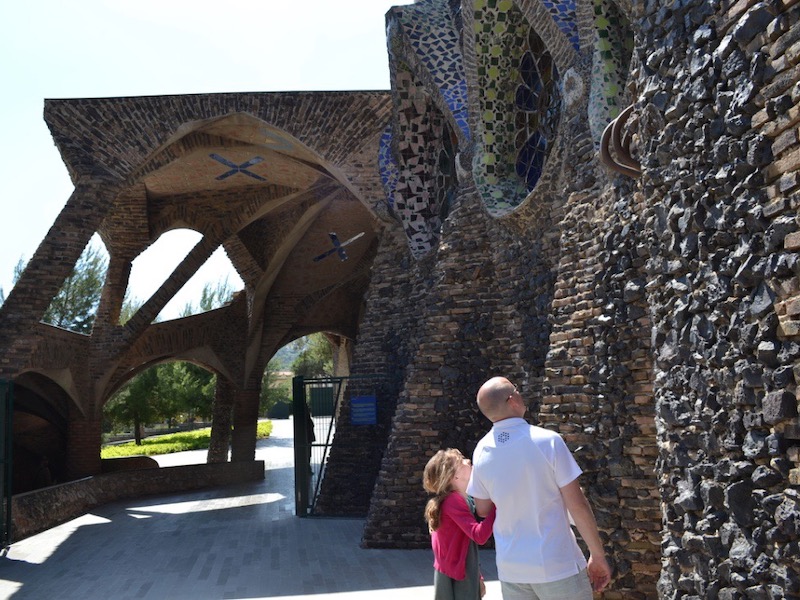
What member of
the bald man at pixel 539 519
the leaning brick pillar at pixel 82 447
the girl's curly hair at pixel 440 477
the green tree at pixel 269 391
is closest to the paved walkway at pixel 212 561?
the leaning brick pillar at pixel 82 447

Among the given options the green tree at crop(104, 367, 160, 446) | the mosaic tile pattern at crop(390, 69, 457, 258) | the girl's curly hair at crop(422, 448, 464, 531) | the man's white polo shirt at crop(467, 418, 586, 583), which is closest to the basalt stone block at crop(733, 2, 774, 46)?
the man's white polo shirt at crop(467, 418, 586, 583)

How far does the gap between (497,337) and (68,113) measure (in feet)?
21.2

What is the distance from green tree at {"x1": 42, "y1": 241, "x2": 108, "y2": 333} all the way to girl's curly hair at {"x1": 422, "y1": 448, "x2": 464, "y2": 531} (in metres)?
19.9

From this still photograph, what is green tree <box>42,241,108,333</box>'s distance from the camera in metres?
21.7

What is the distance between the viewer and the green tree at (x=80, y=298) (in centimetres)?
2170

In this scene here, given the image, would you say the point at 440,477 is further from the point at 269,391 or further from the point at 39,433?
the point at 269,391

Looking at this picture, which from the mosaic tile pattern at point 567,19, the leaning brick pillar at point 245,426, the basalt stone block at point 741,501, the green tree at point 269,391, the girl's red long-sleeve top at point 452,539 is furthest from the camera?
the green tree at point 269,391

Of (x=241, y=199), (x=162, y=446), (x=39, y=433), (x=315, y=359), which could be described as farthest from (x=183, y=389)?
(x=241, y=199)

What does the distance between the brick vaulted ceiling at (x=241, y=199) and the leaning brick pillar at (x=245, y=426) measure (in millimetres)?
524

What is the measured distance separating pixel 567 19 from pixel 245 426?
11.9 metres

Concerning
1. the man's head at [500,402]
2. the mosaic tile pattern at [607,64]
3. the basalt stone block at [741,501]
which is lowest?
the basalt stone block at [741,501]

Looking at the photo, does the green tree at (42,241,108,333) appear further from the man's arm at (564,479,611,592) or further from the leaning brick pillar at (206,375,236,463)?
the man's arm at (564,479,611,592)

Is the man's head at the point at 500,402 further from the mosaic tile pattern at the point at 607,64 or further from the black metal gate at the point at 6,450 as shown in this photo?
the black metal gate at the point at 6,450

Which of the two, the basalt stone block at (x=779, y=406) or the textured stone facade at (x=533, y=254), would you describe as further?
the textured stone facade at (x=533, y=254)
